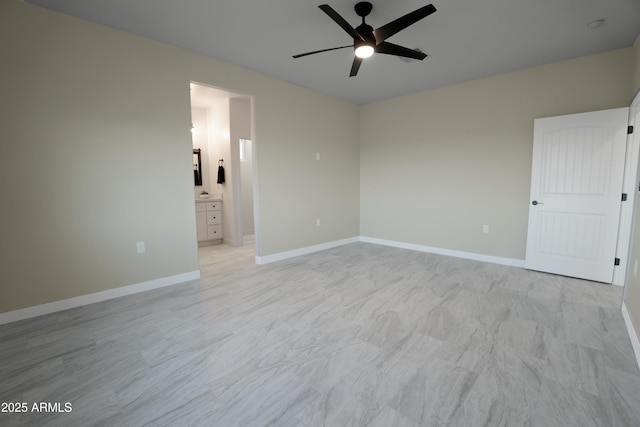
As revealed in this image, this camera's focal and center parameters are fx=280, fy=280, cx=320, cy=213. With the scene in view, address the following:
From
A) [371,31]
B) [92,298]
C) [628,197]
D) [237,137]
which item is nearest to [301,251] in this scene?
[237,137]

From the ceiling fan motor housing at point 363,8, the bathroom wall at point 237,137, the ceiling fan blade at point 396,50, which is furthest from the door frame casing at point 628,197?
the bathroom wall at point 237,137

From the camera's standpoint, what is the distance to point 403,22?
212 cm

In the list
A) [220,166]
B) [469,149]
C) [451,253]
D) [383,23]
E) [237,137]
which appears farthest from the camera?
[220,166]

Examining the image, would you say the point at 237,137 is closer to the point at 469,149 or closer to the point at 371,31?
the point at 371,31

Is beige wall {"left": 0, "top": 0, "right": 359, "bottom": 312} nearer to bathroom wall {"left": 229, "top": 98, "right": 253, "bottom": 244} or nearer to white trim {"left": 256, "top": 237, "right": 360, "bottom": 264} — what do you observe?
white trim {"left": 256, "top": 237, "right": 360, "bottom": 264}

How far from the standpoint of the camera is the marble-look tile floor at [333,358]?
4.84 ft

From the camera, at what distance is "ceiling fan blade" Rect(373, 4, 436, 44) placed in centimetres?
197

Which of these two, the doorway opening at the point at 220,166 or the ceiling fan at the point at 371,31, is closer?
the ceiling fan at the point at 371,31

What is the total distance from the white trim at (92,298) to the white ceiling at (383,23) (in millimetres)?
2631

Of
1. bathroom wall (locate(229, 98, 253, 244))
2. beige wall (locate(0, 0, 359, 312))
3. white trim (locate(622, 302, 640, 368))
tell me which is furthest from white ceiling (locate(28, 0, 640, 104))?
white trim (locate(622, 302, 640, 368))

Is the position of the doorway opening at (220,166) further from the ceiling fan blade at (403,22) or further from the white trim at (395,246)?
the ceiling fan blade at (403,22)

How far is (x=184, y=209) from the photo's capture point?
11.0ft

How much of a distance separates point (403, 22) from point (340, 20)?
478 millimetres

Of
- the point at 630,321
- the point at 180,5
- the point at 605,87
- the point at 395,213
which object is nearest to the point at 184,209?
the point at 180,5
